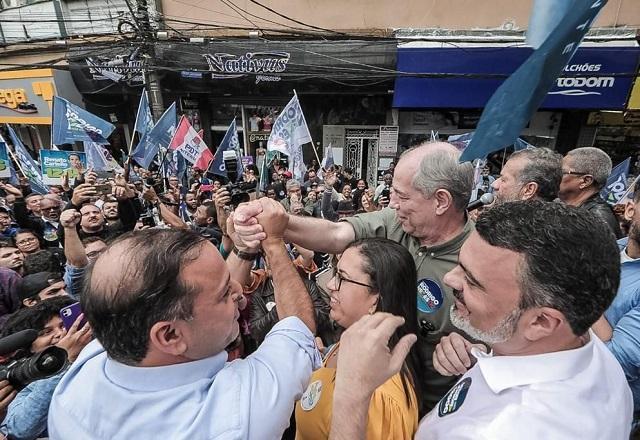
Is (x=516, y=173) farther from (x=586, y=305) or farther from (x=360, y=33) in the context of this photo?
(x=360, y=33)

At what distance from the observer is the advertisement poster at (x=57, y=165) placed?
6609 mm

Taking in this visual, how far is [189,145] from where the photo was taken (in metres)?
6.61

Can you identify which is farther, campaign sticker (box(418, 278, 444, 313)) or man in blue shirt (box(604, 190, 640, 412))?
campaign sticker (box(418, 278, 444, 313))

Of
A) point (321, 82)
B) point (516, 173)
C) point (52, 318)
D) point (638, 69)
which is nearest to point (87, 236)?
point (52, 318)

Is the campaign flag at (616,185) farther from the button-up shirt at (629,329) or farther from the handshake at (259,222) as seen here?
the handshake at (259,222)

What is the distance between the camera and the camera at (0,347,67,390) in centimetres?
133

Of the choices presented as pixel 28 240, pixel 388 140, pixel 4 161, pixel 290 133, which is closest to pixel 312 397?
pixel 28 240

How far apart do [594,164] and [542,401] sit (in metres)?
2.66

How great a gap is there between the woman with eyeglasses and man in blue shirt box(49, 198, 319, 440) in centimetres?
36

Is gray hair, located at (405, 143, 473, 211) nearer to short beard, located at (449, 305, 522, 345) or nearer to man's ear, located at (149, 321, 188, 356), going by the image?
short beard, located at (449, 305, 522, 345)

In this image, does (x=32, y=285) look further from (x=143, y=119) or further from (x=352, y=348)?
(x=143, y=119)

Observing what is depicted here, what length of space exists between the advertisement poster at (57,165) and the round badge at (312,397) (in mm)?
7134

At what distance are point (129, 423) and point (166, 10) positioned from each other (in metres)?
12.2

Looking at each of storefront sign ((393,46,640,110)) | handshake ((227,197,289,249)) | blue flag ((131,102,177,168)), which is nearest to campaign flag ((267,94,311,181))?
blue flag ((131,102,177,168))
